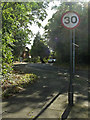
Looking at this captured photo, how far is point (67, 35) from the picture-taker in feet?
63.5

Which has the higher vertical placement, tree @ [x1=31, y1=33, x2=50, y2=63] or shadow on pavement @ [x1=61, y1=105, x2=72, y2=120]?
tree @ [x1=31, y1=33, x2=50, y2=63]

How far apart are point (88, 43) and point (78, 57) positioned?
2668 millimetres

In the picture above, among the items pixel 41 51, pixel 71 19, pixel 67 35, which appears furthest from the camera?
pixel 41 51

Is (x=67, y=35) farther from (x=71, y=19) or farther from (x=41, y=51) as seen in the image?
(x=41, y=51)

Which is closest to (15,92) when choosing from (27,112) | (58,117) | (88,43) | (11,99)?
(11,99)

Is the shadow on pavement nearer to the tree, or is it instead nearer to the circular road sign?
the circular road sign

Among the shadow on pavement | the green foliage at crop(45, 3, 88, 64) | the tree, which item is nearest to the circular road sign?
the shadow on pavement

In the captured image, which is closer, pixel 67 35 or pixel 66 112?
pixel 66 112

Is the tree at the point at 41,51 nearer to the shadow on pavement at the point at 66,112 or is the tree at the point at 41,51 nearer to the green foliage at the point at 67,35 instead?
the green foliage at the point at 67,35

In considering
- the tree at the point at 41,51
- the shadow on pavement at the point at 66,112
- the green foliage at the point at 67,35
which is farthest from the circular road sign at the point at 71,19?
the tree at the point at 41,51

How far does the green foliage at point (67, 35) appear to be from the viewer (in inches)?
615

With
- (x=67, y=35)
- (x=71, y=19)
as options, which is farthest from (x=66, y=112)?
(x=67, y=35)

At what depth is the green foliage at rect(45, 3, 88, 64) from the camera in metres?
15.6

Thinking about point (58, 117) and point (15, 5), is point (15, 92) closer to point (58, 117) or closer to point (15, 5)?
point (58, 117)
